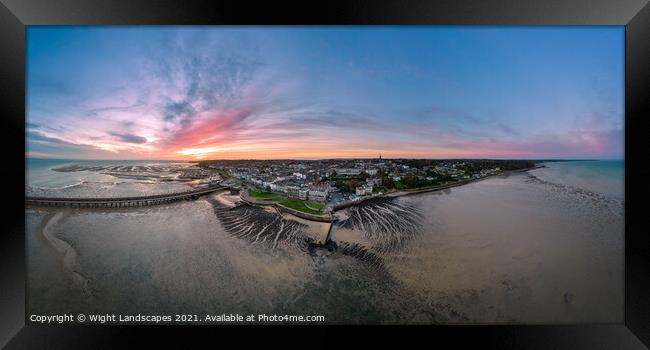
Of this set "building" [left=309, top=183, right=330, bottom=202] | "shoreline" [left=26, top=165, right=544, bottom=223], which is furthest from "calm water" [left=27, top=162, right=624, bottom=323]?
"building" [left=309, top=183, right=330, bottom=202]

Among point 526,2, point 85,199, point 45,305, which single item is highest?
point 526,2

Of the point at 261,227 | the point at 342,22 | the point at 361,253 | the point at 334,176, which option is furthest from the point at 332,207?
the point at 342,22

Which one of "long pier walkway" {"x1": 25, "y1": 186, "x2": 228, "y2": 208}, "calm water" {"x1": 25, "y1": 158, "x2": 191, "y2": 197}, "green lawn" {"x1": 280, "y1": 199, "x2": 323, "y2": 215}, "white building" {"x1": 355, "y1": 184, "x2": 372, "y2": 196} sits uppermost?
"calm water" {"x1": 25, "y1": 158, "x2": 191, "y2": 197}

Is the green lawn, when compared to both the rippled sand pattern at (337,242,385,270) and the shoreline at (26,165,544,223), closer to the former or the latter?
the shoreline at (26,165,544,223)

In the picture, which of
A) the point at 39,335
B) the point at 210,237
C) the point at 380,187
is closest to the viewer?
the point at 39,335
